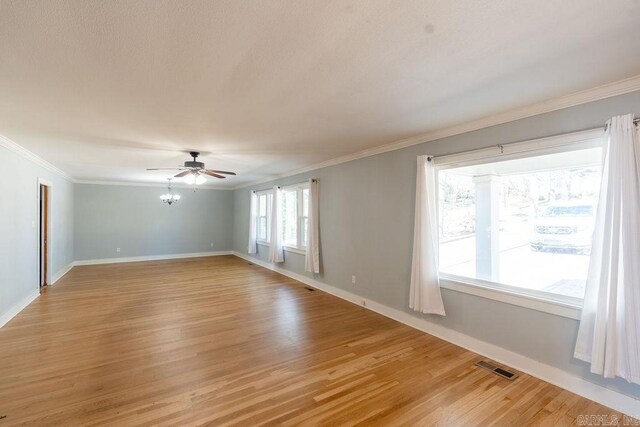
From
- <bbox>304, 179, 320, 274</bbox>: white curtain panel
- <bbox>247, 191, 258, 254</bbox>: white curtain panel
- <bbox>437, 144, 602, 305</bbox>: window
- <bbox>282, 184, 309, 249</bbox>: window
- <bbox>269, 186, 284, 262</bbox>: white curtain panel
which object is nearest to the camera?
<bbox>437, 144, 602, 305</bbox>: window

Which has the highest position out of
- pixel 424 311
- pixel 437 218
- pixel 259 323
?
pixel 437 218

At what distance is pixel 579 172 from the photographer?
2627mm

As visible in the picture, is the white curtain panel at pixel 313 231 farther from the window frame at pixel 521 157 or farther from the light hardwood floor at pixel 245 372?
the window frame at pixel 521 157

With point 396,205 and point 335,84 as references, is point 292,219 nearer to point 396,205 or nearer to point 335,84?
point 396,205

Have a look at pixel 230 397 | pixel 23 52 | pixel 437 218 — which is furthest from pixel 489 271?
pixel 23 52

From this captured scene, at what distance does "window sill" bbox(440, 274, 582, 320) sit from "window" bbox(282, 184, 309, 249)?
3461mm

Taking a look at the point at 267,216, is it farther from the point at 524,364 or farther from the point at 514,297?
the point at 524,364

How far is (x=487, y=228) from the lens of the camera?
327cm

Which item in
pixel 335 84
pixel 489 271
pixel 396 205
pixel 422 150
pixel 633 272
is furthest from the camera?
pixel 396 205

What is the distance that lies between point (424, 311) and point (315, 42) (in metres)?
3.13

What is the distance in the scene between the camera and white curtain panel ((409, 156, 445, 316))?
3.51 m

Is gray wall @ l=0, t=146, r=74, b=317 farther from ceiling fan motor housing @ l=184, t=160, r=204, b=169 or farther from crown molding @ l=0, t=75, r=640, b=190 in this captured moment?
ceiling fan motor housing @ l=184, t=160, r=204, b=169

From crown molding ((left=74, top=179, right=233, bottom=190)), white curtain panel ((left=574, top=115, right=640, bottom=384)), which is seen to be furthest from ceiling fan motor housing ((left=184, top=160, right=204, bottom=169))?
crown molding ((left=74, top=179, right=233, bottom=190))

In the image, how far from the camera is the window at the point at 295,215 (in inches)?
254
